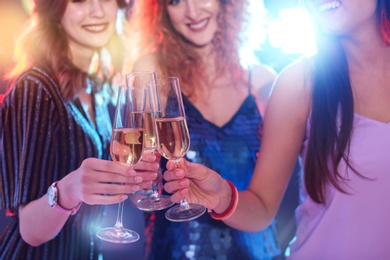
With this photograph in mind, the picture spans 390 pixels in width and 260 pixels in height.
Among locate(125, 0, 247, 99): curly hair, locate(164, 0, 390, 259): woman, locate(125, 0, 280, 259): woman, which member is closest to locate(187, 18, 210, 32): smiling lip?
locate(125, 0, 280, 259): woman

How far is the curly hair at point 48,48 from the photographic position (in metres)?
2.36

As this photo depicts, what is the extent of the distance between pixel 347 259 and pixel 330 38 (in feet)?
3.04

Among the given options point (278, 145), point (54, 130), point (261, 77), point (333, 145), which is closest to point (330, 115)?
point (333, 145)

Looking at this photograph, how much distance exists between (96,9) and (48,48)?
317 mm

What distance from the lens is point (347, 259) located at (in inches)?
71.9

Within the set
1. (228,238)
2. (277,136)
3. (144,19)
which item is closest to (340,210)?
(277,136)

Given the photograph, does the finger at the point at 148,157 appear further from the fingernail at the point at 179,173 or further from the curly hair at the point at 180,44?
the curly hair at the point at 180,44

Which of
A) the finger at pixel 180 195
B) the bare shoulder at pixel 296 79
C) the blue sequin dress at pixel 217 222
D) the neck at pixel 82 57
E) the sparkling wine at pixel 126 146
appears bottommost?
the blue sequin dress at pixel 217 222

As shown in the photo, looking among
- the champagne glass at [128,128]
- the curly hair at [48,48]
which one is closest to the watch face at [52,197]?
the champagne glass at [128,128]

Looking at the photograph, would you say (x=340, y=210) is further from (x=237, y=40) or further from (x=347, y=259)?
(x=237, y=40)

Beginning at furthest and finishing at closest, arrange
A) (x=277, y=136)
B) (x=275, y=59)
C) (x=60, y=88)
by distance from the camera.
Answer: (x=275, y=59) < (x=60, y=88) < (x=277, y=136)

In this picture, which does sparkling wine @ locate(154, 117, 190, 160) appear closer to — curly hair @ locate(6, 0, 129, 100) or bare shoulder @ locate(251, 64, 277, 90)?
curly hair @ locate(6, 0, 129, 100)

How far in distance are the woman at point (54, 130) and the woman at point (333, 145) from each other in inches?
23.6

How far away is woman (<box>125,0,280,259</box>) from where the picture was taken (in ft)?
7.75
